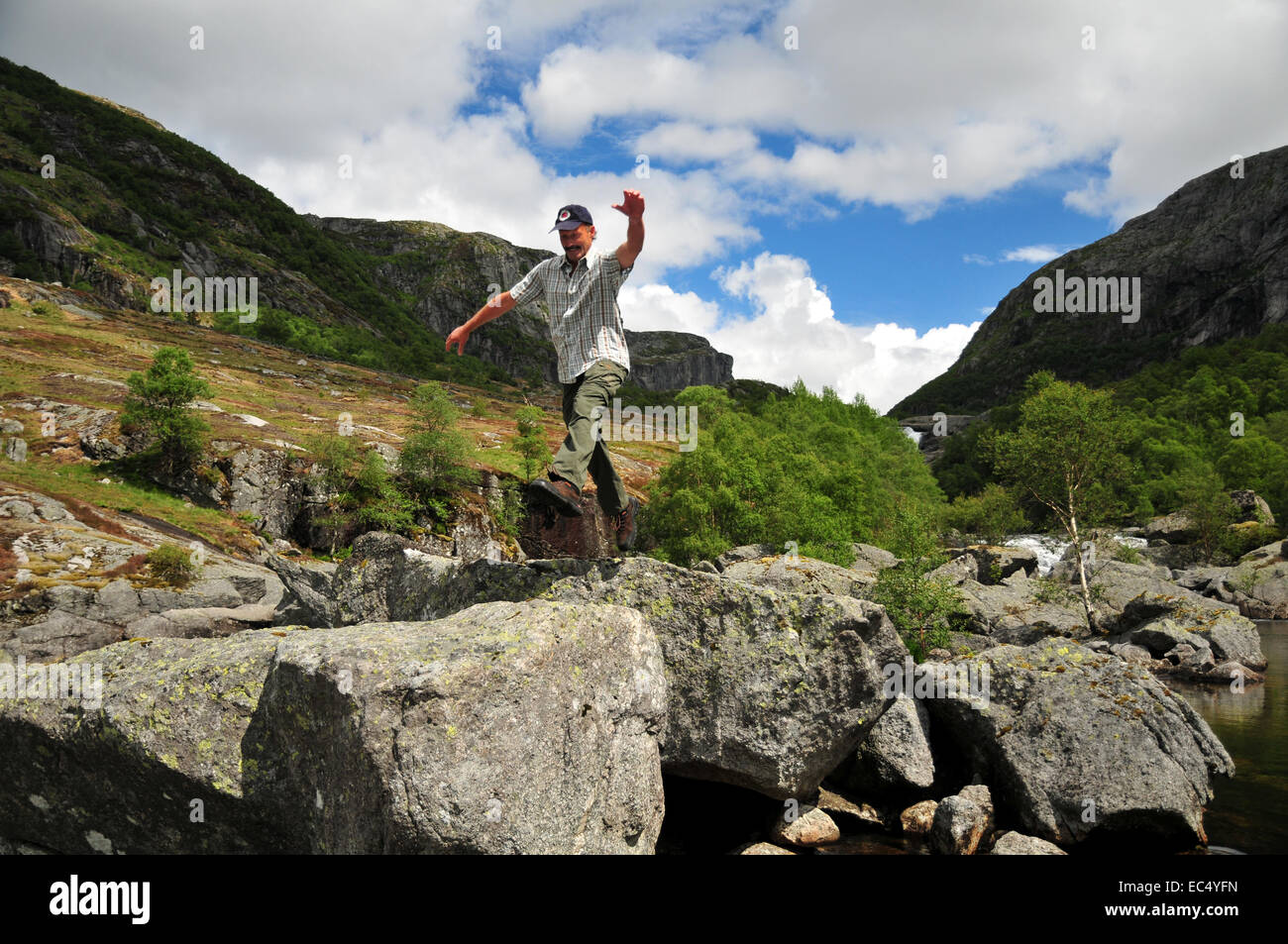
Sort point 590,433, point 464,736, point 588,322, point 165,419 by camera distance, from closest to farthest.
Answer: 1. point 464,736
2. point 590,433
3. point 588,322
4. point 165,419

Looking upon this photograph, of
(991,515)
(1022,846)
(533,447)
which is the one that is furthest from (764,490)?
(991,515)

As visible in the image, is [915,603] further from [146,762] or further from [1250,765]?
[146,762]

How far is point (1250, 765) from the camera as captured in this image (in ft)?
55.3

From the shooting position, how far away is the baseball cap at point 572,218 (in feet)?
26.3

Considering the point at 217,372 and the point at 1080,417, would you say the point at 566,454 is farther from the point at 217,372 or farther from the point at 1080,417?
A: the point at 217,372

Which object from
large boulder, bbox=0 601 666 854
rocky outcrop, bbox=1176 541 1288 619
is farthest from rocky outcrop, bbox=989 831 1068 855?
rocky outcrop, bbox=1176 541 1288 619

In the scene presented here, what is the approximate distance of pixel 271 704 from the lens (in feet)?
22.0

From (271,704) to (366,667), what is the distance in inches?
60.5

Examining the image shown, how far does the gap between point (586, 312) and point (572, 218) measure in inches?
43.3

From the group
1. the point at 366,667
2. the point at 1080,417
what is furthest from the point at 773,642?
the point at 1080,417

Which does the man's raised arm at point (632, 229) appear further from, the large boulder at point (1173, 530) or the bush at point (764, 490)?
the large boulder at point (1173, 530)

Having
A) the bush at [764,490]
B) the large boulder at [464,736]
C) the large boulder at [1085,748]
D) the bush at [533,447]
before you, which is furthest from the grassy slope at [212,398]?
the large boulder at [1085,748]

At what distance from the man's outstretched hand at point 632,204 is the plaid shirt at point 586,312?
578 millimetres

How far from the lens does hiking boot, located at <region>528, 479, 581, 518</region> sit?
722 centimetres
